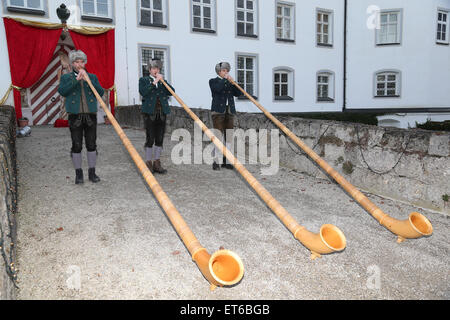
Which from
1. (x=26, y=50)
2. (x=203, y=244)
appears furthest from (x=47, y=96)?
(x=203, y=244)

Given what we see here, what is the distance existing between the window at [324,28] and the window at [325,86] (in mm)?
1649

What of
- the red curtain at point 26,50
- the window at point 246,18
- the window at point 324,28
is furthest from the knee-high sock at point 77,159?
the window at point 324,28

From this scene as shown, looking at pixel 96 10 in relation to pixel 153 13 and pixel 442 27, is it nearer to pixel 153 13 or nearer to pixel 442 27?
pixel 153 13

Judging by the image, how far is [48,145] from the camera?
8.66 metres

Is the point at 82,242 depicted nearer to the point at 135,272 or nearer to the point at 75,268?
the point at 75,268

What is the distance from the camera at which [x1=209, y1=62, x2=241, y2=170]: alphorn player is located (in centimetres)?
621

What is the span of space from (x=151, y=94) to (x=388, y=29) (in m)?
18.0

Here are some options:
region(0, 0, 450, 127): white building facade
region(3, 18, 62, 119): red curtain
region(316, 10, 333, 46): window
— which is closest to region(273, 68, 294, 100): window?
region(0, 0, 450, 127): white building facade

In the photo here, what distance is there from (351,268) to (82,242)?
251 centimetres

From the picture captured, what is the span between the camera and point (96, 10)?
13961mm

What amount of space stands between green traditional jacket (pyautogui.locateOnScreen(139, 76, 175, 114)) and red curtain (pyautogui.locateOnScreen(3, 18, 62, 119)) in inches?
363

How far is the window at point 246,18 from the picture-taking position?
1709cm

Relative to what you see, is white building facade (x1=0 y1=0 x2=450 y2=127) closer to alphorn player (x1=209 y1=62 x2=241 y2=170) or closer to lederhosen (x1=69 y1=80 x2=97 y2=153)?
alphorn player (x1=209 y1=62 x2=241 y2=170)

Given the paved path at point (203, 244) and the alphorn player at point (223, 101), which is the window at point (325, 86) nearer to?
the alphorn player at point (223, 101)
